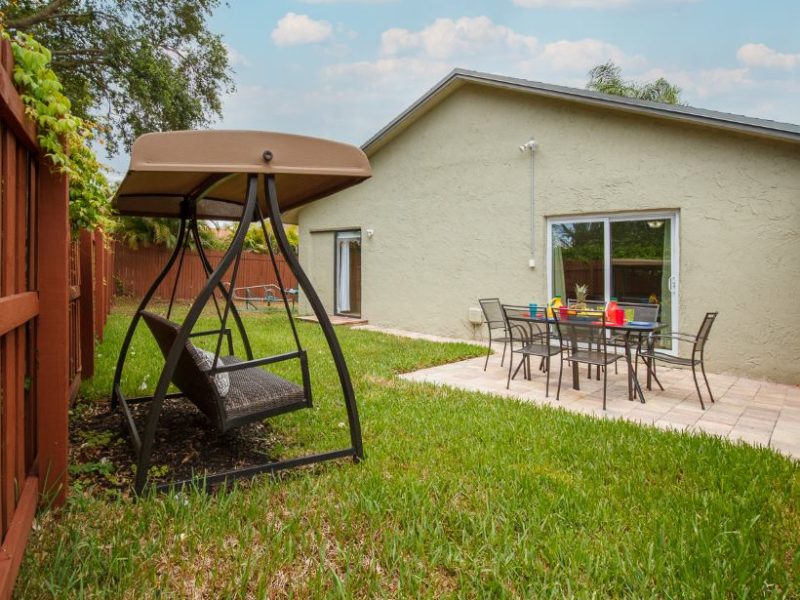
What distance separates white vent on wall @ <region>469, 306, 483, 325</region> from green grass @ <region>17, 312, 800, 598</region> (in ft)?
18.0

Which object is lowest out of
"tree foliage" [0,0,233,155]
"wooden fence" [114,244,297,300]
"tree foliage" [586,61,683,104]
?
"wooden fence" [114,244,297,300]

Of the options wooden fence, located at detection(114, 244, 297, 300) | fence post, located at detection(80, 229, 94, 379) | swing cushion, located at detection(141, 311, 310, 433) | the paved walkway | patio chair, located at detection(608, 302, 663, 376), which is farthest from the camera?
wooden fence, located at detection(114, 244, 297, 300)

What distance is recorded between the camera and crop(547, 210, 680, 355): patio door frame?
6781 millimetres

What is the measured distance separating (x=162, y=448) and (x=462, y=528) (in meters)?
2.23

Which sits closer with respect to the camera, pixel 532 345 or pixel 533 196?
pixel 532 345

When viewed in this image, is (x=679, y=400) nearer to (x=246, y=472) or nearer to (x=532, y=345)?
(x=532, y=345)

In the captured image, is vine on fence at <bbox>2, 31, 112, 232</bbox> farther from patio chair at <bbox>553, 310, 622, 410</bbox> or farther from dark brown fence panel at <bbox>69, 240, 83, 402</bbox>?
patio chair at <bbox>553, 310, 622, 410</bbox>

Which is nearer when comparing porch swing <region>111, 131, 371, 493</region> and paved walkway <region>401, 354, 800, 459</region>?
porch swing <region>111, 131, 371, 493</region>

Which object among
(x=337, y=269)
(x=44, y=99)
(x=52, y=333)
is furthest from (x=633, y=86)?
(x=52, y=333)

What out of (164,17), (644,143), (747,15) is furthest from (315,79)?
(644,143)

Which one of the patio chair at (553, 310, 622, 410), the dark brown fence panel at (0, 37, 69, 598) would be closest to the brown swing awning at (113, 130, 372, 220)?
the dark brown fence panel at (0, 37, 69, 598)

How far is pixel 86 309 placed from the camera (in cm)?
525

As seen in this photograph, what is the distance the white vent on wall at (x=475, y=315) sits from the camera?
9.12 m

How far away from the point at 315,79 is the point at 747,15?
696 inches
